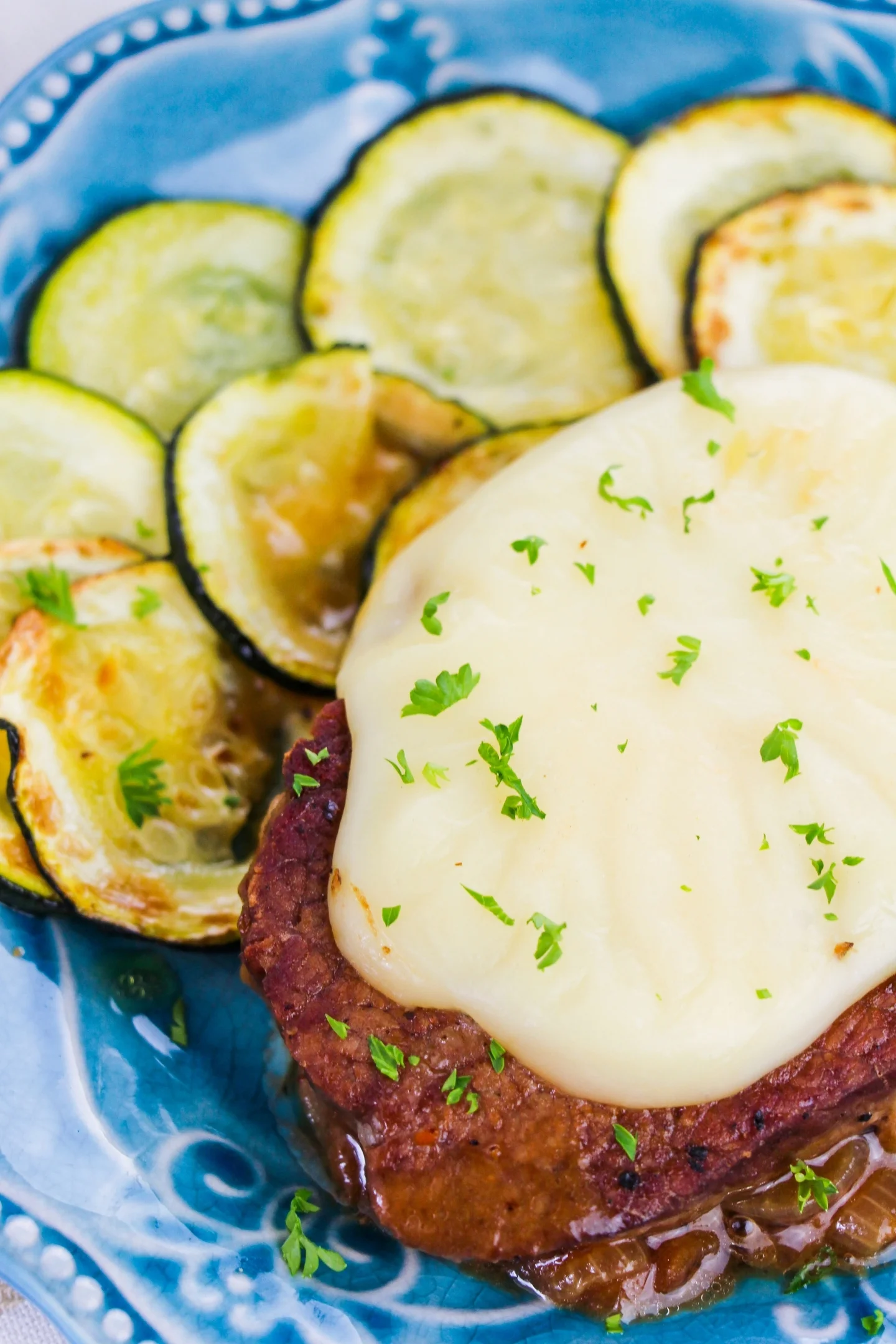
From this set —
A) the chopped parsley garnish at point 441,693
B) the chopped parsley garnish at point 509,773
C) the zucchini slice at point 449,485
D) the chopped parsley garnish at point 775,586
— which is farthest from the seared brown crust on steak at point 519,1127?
the zucchini slice at point 449,485

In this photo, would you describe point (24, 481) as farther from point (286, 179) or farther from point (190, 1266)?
point (190, 1266)

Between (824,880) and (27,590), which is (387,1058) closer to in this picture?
(824,880)

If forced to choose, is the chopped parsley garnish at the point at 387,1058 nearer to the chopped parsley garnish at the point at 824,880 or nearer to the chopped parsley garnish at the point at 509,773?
the chopped parsley garnish at the point at 509,773

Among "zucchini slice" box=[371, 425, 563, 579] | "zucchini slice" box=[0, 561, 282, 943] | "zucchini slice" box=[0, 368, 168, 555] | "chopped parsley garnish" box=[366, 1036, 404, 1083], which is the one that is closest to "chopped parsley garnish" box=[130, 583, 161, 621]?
"zucchini slice" box=[0, 561, 282, 943]

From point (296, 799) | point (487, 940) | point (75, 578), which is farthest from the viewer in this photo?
point (75, 578)

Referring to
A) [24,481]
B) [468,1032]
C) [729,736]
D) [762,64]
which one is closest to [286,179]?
[24,481]

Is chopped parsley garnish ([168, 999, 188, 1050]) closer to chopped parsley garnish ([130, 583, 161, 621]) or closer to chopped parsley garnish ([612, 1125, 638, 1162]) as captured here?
chopped parsley garnish ([130, 583, 161, 621])
